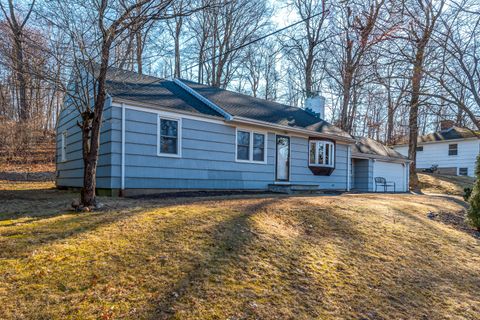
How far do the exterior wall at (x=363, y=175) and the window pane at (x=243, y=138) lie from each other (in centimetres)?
942

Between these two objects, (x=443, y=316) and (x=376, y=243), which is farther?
(x=376, y=243)

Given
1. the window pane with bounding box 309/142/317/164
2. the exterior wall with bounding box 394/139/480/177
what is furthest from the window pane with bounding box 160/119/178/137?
the exterior wall with bounding box 394/139/480/177

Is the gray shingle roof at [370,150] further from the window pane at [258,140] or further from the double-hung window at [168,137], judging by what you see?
the double-hung window at [168,137]

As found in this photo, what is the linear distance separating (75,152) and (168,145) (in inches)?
167

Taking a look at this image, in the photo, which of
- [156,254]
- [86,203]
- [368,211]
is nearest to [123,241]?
[156,254]

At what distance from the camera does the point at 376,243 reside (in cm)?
564

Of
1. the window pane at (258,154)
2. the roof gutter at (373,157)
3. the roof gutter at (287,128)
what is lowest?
the window pane at (258,154)

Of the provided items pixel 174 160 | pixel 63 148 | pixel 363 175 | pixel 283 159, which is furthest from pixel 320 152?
pixel 63 148

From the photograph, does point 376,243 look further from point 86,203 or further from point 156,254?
point 86,203

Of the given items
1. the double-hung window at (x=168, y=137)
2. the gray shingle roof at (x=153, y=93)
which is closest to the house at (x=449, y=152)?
the gray shingle roof at (x=153, y=93)

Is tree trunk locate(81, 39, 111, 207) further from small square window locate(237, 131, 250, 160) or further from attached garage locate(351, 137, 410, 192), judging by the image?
attached garage locate(351, 137, 410, 192)

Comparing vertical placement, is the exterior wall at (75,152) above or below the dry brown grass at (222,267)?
above

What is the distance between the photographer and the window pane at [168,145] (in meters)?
10.1

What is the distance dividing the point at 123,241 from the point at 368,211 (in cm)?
566
